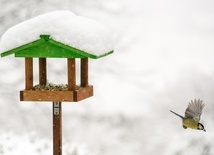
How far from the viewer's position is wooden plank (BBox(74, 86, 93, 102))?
525cm

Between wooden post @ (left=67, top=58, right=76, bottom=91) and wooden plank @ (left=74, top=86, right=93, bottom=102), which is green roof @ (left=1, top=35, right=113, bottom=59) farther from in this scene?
wooden plank @ (left=74, top=86, right=93, bottom=102)

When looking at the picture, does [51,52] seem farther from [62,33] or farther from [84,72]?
[84,72]

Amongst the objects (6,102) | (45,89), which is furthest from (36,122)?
(45,89)

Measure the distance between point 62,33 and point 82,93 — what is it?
0.63 meters

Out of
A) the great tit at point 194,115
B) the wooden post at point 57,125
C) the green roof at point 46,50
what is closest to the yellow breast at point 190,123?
the great tit at point 194,115

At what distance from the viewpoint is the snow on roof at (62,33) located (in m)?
5.10

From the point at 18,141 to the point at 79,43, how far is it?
3.13 metres

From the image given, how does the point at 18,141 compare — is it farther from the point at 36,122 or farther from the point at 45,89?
the point at 45,89

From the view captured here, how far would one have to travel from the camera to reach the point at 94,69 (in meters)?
8.97

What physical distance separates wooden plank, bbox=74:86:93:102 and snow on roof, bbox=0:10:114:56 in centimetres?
42

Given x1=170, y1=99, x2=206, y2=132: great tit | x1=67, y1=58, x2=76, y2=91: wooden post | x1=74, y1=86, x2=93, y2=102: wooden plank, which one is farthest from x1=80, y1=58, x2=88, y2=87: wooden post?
x1=170, y1=99, x2=206, y2=132: great tit

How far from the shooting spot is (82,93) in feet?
17.7

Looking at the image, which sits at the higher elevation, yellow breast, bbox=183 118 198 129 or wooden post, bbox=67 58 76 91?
wooden post, bbox=67 58 76 91

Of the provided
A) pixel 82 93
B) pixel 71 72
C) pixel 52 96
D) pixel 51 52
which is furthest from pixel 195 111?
pixel 51 52
